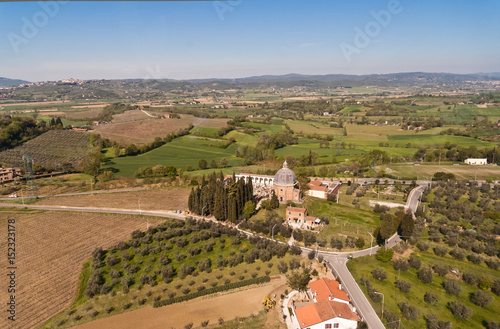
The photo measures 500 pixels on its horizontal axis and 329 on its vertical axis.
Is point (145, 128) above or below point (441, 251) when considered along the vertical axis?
above

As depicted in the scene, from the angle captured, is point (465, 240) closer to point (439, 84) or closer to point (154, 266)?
point (154, 266)

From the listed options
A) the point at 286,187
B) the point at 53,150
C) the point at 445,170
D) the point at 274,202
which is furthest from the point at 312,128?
the point at 53,150

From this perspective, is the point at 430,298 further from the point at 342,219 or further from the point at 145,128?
the point at 145,128

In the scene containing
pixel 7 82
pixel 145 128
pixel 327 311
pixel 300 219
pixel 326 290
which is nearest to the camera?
pixel 327 311

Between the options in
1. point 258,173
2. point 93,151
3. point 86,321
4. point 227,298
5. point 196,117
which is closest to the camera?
point 86,321

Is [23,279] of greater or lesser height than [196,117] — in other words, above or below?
below

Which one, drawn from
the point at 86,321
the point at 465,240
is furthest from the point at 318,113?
the point at 86,321
